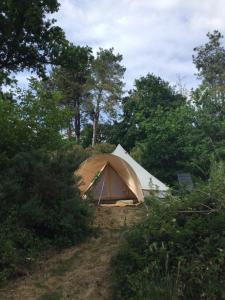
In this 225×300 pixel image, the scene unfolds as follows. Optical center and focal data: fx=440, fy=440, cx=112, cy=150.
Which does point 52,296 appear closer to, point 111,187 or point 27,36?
point 27,36

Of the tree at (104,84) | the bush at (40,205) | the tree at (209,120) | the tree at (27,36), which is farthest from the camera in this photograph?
the tree at (104,84)

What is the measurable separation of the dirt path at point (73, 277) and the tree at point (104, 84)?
108ft

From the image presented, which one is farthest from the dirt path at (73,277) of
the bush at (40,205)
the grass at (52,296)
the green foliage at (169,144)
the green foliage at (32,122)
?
the green foliage at (169,144)

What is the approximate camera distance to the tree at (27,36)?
30.8ft

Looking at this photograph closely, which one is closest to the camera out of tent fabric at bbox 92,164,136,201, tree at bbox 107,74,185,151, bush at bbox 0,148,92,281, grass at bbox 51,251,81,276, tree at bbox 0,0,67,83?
grass at bbox 51,251,81,276

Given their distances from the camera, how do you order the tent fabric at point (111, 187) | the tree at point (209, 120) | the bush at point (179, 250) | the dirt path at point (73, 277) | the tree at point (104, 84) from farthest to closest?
the tree at point (104, 84) → the tree at point (209, 120) → the tent fabric at point (111, 187) → the dirt path at point (73, 277) → the bush at point (179, 250)

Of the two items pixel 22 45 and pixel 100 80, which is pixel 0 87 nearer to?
pixel 22 45

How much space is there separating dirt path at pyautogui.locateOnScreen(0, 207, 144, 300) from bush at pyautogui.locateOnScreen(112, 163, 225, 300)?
1.03 ft

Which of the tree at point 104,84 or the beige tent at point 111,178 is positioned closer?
the beige tent at point 111,178

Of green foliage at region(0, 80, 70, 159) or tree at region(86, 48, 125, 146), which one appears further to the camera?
tree at region(86, 48, 125, 146)

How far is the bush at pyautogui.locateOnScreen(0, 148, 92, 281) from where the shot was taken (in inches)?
295

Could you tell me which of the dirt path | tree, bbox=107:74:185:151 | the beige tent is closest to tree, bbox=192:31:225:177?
the beige tent

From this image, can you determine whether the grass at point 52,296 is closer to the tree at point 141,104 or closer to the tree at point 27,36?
the tree at point 27,36

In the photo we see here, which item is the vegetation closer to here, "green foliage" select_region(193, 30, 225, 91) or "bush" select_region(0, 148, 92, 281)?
"bush" select_region(0, 148, 92, 281)
